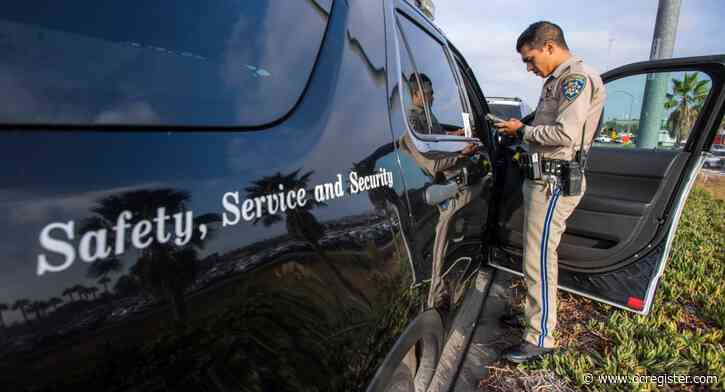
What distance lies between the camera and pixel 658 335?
219 centimetres

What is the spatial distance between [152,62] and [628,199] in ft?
8.76

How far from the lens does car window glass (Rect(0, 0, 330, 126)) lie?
20.5 inches

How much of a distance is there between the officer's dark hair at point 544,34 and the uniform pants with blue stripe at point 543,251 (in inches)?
28.8

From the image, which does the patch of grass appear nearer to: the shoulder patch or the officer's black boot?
the officer's black boot

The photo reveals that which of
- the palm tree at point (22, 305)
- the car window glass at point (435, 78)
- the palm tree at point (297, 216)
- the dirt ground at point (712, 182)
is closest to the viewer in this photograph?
the palm tree at point (22, 305)

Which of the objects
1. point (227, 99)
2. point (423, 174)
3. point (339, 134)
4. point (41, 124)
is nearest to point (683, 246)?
point (423, 174)

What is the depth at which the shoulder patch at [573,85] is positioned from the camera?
1893 millimetres

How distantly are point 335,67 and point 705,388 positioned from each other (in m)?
2.28

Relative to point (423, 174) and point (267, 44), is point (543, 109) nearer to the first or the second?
point (423, 174)

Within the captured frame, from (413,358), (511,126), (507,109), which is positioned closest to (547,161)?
(511,126)

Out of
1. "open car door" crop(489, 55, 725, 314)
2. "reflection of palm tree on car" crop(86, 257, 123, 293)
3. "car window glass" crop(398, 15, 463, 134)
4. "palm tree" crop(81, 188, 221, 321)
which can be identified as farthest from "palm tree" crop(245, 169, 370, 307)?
"open car door" crop(489, 55, 725, 314)

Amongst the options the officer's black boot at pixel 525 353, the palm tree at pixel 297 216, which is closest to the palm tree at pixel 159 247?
the palm tree at pixel 297 216

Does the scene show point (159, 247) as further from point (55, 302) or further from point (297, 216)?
point (297, 216)
